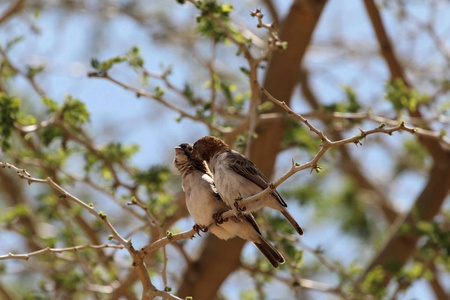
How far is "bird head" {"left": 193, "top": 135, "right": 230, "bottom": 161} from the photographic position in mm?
5582

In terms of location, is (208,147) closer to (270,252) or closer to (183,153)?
(183,153)

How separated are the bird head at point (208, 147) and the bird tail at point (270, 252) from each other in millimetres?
876

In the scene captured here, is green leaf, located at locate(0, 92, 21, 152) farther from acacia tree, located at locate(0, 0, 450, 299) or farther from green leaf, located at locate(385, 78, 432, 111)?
green leaf, located at locate(385, 78, 432, 111)

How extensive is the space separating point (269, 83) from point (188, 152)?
199cm

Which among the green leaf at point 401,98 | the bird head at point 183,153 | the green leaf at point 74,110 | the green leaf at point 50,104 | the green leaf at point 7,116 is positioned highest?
the green leaf at point 401,98

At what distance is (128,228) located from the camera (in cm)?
1004

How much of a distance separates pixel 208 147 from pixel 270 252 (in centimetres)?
106

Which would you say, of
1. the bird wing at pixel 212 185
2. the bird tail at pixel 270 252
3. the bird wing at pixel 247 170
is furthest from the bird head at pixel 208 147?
the bird tail at pixel 270 252

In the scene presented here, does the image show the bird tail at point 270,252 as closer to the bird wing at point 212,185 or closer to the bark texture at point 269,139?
the bird wing at point 212,185

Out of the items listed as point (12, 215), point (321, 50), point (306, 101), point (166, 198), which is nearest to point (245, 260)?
point (166, 198)

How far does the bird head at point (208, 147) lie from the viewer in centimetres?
558

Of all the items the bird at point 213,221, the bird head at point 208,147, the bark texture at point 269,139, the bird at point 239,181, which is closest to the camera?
the bird at point 239,181

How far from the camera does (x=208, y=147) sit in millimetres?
5621

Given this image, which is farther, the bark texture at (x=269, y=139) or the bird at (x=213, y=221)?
the bark texture at (x=269, y=139)
